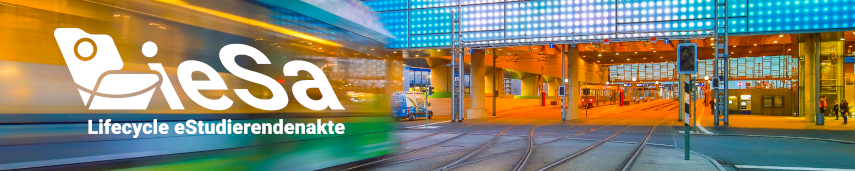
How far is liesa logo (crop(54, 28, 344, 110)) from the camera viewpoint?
13.5 feet

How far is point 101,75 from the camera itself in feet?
14.1

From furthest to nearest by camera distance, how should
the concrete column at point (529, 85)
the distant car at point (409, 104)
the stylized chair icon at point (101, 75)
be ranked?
1. the concrete column at point (529, 85)
2. the distant car at point (409, 104)
3. the stylized chair icon at point (101, 75)

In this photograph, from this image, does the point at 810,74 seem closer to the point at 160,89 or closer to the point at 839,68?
the point at 839,68

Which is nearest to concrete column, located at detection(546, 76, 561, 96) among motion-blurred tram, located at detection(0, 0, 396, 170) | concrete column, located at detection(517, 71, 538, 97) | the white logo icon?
concrete column, located at detection(517, 71, 538, 97)

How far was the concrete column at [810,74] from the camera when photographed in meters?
27.6

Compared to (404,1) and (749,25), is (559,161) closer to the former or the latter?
(749,25)

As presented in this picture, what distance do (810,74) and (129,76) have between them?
3228 cm

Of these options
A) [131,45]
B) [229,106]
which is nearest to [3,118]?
[131,45]

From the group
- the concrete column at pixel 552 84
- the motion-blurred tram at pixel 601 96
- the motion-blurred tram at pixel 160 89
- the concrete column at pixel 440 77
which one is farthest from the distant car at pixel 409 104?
the concrete column at pixel 552 84

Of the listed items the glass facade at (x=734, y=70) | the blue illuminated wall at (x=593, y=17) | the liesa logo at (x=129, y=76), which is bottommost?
the liesa logo at (x=129, y=76)

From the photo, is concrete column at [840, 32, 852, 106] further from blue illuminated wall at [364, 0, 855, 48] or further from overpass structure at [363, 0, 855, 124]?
blue illuminated wall at [364, 0, 855, 48]

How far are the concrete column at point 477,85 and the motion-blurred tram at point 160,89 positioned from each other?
91.6 ft

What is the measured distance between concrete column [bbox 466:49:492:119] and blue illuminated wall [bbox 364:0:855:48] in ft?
14.2

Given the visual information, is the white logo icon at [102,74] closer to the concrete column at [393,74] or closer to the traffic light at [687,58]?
the concrete column at [393,74]
